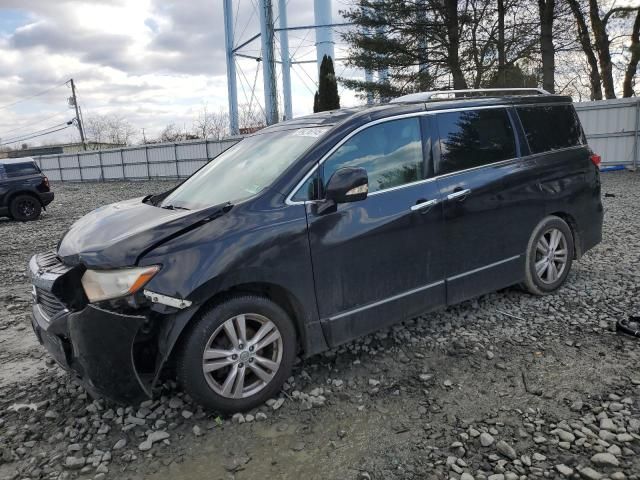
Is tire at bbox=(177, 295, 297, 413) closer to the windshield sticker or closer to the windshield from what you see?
the windshield

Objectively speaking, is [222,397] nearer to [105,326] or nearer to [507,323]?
[105,326]

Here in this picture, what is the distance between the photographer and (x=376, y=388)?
11.1ft

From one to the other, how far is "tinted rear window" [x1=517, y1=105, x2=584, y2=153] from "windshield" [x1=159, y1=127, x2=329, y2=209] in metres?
2.17

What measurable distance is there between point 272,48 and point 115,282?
32039 millimetres

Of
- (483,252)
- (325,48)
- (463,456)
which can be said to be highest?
(325,48)

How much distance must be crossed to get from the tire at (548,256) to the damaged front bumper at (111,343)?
328 cm

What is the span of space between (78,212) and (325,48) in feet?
57.8

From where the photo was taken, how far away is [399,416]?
3.05 m

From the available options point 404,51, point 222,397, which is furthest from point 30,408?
point 404,51

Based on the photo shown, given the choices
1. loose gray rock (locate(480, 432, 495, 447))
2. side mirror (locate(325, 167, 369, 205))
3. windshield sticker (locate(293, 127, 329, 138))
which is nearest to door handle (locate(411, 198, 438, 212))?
side mirror (locate(325, 167, 369, 205))

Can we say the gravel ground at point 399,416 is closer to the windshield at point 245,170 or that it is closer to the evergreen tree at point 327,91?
the windshield at point 245,170

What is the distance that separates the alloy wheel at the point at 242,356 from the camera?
3.01m

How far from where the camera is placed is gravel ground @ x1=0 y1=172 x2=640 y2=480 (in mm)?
2643

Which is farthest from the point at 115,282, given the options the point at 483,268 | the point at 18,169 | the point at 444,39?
the point at 444,39
